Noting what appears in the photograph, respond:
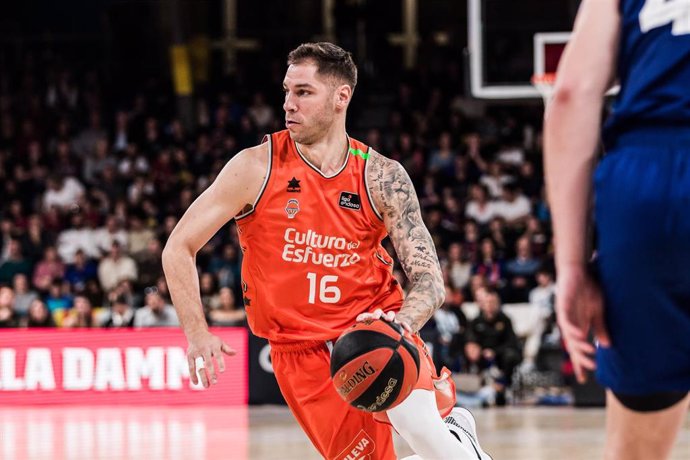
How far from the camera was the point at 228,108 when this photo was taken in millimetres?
19844

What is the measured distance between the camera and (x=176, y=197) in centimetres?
1748

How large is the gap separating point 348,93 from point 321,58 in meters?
0.22

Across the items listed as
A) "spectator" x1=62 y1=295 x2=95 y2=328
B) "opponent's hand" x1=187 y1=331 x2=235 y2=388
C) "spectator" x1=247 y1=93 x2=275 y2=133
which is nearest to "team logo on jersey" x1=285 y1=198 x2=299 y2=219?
"opponent's hand" x1=187 y1=331 x2=235 y2=388

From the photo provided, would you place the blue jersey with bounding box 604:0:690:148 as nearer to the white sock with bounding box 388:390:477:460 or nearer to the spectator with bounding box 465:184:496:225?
the white sock with bounding box 388:390:477:460

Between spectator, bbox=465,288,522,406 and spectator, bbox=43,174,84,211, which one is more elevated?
spectator, bbox=43,174,84,211

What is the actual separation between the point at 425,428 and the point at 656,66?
2472 mm

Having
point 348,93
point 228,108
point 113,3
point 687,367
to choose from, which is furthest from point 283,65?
point 687,367

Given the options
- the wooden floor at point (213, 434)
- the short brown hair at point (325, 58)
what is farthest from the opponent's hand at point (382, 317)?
the wooden floor at point (213, 434)

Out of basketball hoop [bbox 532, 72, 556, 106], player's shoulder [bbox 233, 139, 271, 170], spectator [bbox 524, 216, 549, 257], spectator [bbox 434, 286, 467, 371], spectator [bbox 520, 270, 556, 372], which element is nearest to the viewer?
player's shoulder [bbox 233, 139, 271, 170]

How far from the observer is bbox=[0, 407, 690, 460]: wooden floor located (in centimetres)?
925

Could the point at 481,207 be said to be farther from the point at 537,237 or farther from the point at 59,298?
the point at 59,298

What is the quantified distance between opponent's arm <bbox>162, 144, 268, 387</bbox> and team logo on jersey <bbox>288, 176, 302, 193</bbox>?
0.12 metres

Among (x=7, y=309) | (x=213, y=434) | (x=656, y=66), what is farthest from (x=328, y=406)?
(x=7, y=309)

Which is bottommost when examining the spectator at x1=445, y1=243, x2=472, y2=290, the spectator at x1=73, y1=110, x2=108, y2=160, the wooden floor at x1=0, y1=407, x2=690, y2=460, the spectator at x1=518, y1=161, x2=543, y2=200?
the wooden floor at x1=0, y1=407, x2=690, y2=460
